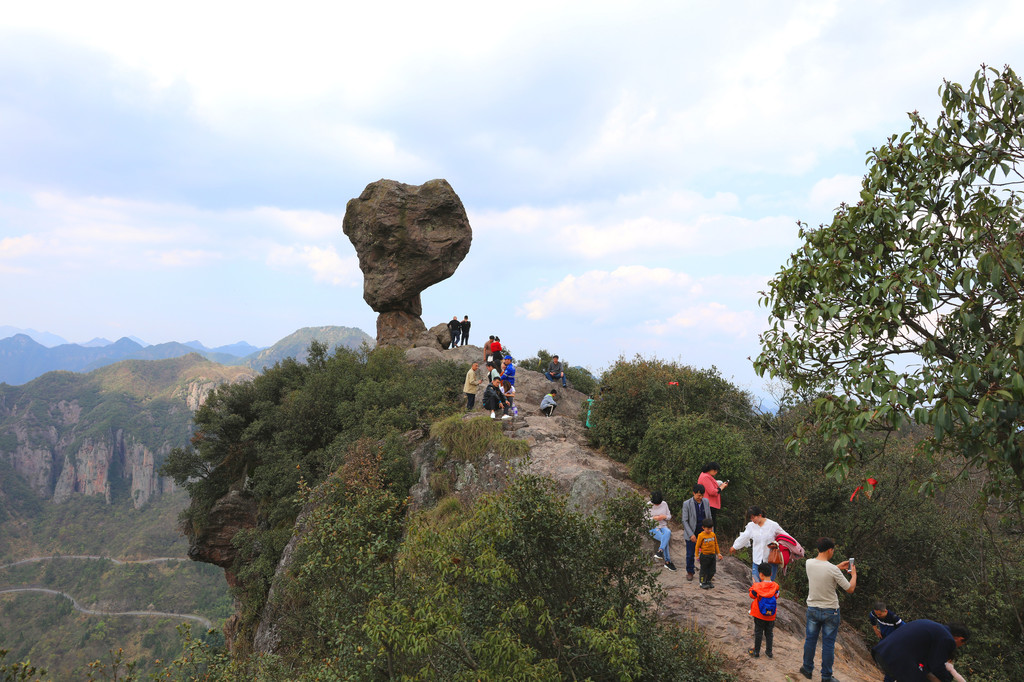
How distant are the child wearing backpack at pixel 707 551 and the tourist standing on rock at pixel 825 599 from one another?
2.31m

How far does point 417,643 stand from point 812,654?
5.25 metres

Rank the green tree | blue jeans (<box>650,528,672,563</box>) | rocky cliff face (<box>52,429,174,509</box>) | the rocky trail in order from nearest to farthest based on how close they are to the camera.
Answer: the green tree < the rocky trail < blue jeans (<box>650,528,672,563</box>) < rocky cliff face (<box>52,429,174,509</box>)

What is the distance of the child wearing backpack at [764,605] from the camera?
7207 mm

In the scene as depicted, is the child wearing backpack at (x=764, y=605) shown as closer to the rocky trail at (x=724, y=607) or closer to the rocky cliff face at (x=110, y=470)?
the rocky trail at (x=724, y=607)

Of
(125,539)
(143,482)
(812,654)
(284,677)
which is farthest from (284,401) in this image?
(143,482)

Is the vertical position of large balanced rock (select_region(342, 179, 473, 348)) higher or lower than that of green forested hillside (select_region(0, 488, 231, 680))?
higher

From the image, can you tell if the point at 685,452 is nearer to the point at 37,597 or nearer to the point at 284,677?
the point at 284,677

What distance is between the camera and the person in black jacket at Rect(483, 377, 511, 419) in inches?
642

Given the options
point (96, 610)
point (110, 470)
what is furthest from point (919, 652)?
point (110, 470)

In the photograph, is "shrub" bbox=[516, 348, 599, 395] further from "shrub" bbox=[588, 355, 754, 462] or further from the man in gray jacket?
the man in gray jacket

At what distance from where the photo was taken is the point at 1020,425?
16.6ft

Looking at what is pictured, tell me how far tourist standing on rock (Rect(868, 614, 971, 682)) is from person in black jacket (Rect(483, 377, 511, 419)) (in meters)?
11.6

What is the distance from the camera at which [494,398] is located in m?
16.4

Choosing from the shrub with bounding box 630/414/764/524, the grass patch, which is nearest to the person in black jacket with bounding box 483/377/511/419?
the grass patch
